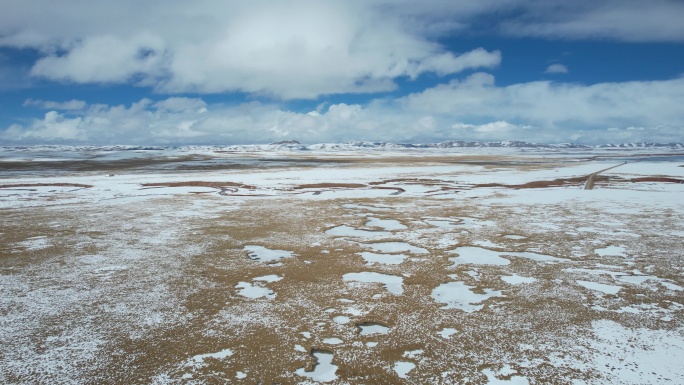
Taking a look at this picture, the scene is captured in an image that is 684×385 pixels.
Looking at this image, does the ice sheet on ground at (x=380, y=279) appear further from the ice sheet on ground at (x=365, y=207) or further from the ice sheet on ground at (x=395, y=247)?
the ice sheet on ground at (x=365, y=207)

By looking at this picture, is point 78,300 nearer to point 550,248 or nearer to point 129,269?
point 129,269

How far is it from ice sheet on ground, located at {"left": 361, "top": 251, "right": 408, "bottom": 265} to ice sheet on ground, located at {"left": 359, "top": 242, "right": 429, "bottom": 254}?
526 millimetres

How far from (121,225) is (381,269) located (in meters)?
12.3

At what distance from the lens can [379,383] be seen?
5.68 metres

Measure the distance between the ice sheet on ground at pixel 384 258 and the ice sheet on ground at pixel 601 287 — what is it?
4669 mm

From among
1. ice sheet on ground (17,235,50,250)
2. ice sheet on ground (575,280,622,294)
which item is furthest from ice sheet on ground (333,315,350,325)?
ice sheet on ground (17,235,50,250)

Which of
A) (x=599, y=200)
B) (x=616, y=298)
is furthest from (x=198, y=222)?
(x=599, y=200)

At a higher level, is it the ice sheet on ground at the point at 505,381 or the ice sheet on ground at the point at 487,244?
the ice sheet on ground at the point at 487,244

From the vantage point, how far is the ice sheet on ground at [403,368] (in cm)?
587

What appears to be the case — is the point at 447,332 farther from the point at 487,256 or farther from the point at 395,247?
the point at 395,247

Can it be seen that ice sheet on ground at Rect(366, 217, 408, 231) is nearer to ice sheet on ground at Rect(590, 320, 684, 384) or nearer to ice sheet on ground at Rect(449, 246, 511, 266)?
ice sheet on ground at Rect(449, 246, 511, 266)

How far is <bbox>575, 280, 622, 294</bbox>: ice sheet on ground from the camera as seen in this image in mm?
9031

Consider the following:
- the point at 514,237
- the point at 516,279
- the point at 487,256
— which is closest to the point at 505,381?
the point at 516,279

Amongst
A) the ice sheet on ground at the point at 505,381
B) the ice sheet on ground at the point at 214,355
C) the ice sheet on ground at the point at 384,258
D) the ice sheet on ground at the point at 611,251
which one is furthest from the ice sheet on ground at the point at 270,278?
the ice sheet on ground at the point at 611,251
